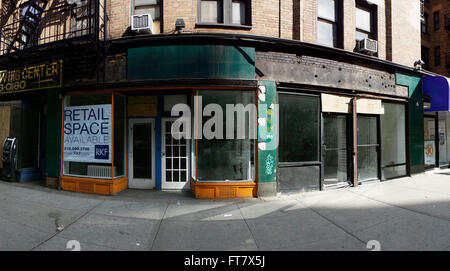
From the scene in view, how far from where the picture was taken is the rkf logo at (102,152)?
21.0ft

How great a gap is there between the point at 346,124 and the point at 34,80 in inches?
448

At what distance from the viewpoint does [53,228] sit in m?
3.96

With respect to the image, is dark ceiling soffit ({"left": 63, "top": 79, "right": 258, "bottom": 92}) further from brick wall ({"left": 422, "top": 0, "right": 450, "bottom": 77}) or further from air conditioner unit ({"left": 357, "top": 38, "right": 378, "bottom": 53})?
brick wall ({"left": 422, "top": 0, "right": 450, "bottom": 77})

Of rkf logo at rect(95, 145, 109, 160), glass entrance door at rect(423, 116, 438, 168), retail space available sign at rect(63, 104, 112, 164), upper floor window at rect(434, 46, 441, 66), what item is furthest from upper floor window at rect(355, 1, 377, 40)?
upper floor window at rect(434, 46, 441, 66)

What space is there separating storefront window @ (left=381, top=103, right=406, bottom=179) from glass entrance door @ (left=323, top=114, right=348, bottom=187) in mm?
2059

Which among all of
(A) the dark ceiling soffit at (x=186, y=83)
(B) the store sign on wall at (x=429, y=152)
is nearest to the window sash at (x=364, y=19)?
(A) the dark ceiling soffit at (x=186, y=83)

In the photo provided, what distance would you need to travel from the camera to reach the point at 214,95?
6.22 metres

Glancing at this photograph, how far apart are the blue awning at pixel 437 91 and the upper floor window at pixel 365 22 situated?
3.55 metres

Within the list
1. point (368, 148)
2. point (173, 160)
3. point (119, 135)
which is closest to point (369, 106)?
point (368, 148)

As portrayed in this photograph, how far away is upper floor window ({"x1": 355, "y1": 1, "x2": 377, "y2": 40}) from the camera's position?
8133mm

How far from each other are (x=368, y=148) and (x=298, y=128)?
11.2ft

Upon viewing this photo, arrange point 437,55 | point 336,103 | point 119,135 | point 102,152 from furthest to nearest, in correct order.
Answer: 1. point 437,55
2. point 336,103
3. point 119,135
4. point 102,152

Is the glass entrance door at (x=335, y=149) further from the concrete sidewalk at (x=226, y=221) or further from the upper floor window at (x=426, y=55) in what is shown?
the upper floor window at (x=426, y=55)

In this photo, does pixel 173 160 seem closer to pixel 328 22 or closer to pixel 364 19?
pixel 328 22
